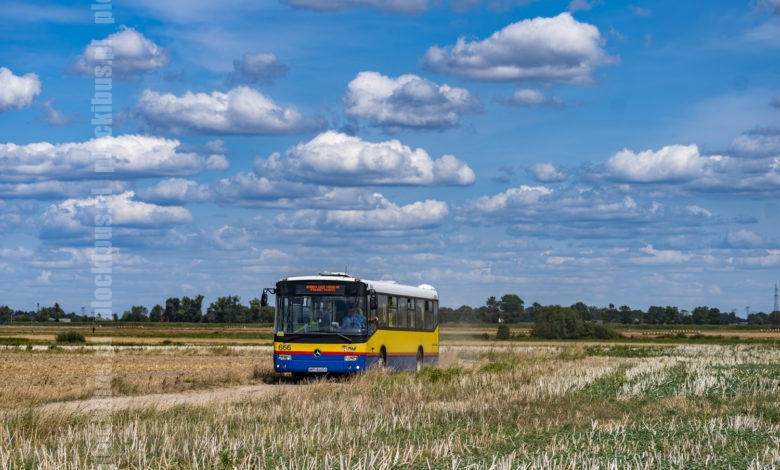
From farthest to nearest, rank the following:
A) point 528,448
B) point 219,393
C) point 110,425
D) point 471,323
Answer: point 471,323
point 219,393
point 110,425
point 528,448

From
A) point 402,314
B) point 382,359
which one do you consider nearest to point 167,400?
point 382,359

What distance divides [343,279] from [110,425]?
15461 mm

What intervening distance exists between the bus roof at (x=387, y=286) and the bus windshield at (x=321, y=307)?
17 centimetres

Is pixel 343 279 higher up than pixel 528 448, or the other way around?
pixel 343 279

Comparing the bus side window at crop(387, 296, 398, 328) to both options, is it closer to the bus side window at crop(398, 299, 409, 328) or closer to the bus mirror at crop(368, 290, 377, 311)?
the bus side window at crop(398, 299, 409, 328)

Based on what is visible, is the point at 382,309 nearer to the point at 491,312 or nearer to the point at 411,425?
the point at 411,425

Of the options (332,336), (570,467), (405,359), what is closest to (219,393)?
(332,336)

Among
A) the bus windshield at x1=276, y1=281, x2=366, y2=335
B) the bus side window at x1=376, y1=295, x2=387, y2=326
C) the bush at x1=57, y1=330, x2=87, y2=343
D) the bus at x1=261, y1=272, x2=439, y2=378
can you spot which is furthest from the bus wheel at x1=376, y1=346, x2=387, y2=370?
the bush at x1=57, y1=330, x2=87, y2=343

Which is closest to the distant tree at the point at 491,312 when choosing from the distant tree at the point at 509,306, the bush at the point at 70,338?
the distant tree at the point at 509,306

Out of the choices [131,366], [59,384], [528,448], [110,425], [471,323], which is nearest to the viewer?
[528,448]

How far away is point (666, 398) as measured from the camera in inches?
895

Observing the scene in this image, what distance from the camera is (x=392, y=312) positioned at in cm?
3406

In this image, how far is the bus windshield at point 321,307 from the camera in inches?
1205

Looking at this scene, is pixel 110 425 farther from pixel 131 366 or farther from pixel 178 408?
pixel 131 366
